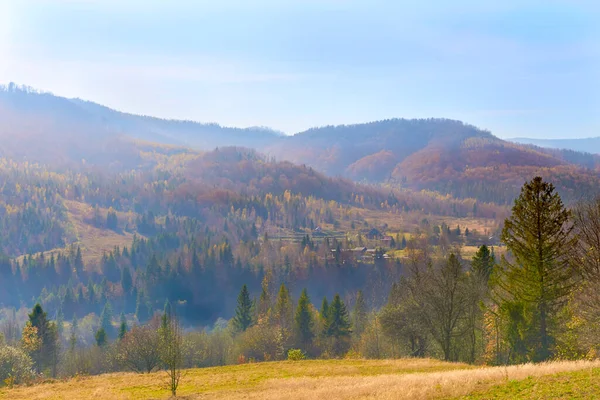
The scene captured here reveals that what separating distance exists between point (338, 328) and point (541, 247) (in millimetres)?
52323

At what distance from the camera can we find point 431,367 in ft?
120

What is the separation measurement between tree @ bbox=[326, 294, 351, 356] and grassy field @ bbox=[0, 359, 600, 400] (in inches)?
1477

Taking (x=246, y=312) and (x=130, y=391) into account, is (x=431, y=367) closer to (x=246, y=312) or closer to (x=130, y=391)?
(x=130, y=391)

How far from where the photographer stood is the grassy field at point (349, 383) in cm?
2164

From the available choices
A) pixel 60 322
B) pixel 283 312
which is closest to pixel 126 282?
pixel 60 322

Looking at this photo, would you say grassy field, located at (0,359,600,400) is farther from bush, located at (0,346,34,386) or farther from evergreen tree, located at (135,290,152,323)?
evergreen tree, located at (135,290,152,323)

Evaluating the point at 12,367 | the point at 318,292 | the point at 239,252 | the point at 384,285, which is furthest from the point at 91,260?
the point at 12,367

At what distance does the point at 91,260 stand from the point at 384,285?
11770cm

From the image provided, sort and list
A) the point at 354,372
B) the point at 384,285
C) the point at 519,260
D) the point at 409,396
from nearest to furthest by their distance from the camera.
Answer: the point at 409,396 → the point at 519,260 → the point at 354,372 → the point at 384,285

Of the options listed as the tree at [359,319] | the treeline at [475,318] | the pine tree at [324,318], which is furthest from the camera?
the tree at [359,319]

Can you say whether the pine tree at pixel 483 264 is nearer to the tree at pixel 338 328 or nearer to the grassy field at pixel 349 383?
the grassy field at pixel 349 383

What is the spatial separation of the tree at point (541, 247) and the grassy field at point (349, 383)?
24.3ft

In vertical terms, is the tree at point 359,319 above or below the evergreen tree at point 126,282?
above

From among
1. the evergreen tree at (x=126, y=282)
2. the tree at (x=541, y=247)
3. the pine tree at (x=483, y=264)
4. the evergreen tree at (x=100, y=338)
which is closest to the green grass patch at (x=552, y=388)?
the tree at (x=541, y=247)
